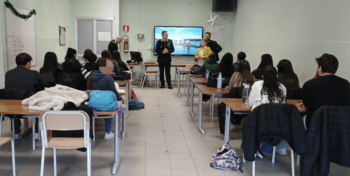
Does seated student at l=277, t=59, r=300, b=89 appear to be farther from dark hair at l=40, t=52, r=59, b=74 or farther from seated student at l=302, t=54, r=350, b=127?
dark hair at l=40, t=52, r=59, b=74

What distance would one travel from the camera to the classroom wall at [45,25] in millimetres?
5117

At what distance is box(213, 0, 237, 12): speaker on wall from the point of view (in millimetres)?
9758

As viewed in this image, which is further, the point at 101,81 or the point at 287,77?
the point at 287,77

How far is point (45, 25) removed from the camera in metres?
7.16

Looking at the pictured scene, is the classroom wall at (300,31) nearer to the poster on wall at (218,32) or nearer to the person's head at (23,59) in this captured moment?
the poster on wall at (218,32)

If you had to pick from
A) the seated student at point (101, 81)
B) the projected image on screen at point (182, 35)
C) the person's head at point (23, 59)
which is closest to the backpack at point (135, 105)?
the seated student at point (101, 81)

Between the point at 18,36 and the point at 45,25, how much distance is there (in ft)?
5.09

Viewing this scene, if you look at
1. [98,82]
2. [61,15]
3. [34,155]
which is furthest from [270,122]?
[61,15]

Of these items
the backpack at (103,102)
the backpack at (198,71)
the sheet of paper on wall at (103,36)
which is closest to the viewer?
the backpack at (103,102)

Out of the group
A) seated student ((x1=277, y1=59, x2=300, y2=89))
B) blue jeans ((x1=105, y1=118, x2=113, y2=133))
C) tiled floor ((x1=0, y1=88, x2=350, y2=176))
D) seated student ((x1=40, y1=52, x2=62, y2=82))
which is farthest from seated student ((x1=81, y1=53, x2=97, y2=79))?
seated student ((x1=277, y1=59, x2=300, y2=89))

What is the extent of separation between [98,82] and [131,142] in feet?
3.09

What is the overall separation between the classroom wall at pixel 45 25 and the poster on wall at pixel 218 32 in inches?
180

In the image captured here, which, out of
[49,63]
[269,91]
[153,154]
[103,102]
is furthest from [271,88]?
[49,63]

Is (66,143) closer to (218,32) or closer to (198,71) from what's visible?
(198,71)
